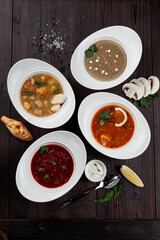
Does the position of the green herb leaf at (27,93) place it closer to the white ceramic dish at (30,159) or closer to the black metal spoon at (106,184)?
the white ceramic dish at (30,159)

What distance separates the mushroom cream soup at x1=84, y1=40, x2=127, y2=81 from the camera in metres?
1.97

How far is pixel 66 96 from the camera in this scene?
74.3 inches

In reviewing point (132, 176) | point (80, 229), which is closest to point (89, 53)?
point (132, 176)

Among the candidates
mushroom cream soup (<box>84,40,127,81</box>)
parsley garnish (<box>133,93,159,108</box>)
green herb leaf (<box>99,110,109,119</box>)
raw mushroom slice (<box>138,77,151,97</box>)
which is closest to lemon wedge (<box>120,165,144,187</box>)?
green herb leaf (<box>99,110,109,119</box>)

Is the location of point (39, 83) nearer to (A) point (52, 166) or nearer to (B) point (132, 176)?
(A) point (52, 166)

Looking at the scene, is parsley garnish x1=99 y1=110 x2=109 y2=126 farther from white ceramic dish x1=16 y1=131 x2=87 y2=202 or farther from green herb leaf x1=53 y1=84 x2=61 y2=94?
green herb leaf x1=53 y1=84 x2=61 y2=94

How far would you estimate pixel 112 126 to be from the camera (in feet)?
6.43

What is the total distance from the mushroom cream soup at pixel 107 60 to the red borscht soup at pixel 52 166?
707 millimetres

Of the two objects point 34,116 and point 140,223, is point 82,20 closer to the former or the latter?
point 34,116

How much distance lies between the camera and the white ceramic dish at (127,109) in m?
1.87

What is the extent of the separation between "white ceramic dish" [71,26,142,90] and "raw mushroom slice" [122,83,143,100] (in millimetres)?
145

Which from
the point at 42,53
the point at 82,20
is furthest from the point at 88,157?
the point at 82,20

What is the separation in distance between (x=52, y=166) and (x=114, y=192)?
1.94ft

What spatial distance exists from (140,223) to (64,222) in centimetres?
66
